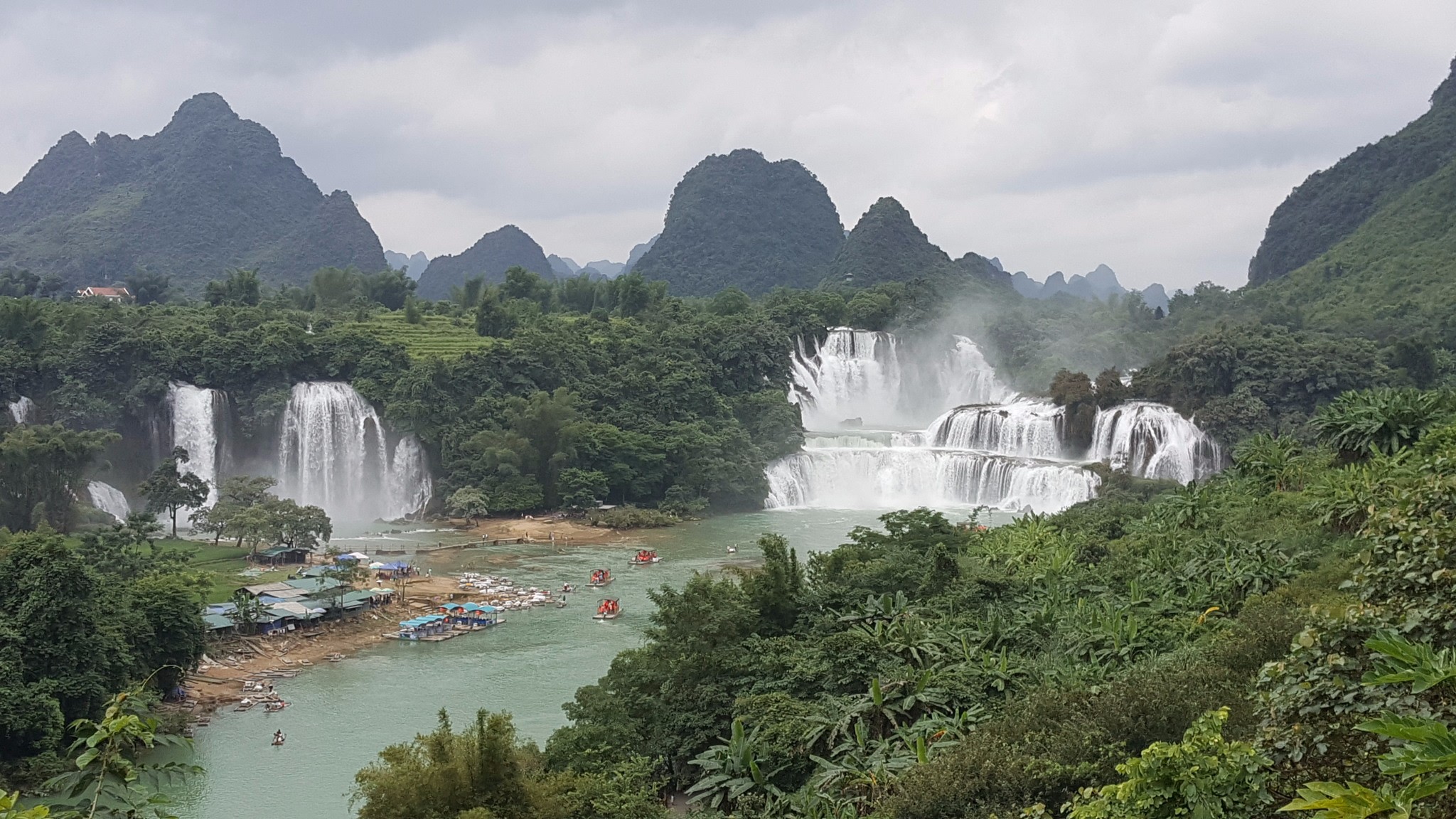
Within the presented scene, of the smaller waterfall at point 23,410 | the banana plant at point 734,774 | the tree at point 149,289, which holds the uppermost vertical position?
the tree at point 149,289

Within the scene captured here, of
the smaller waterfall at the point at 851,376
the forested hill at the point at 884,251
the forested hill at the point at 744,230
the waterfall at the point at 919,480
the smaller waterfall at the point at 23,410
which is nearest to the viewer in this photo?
the smaller waterfall at the point at 23,410

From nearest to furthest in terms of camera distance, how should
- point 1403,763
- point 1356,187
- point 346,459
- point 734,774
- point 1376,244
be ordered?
point 1403,763, point 734,774, point 346,459, point 1376,244, point 1356,187

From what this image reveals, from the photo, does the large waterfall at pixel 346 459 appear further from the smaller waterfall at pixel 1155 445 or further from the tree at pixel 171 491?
the smaller waterfall at pixel 1155 445

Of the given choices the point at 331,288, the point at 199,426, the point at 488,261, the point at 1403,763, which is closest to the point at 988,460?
the point at 199,426

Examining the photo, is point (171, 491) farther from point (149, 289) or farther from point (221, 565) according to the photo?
point (149, 289)

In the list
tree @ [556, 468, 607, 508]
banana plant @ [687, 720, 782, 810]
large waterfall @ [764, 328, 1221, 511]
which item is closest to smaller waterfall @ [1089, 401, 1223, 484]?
large waterfall @ [764, 328, 1221, 511]

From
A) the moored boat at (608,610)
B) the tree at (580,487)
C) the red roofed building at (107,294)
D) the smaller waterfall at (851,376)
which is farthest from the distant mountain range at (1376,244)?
the red roofed building at (107,294)
